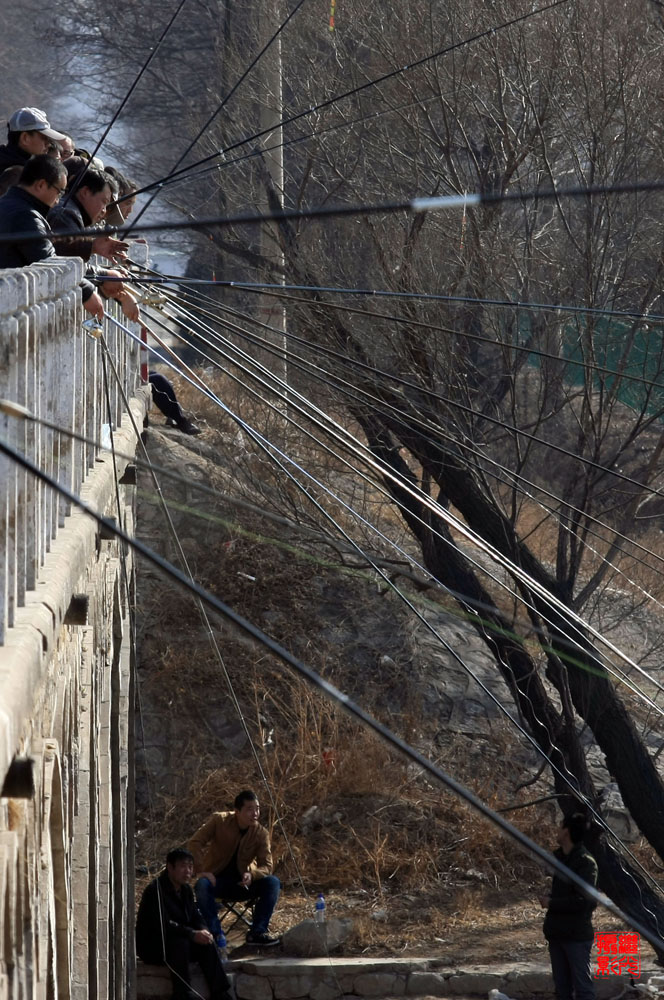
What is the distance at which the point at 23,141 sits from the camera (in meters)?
5.75

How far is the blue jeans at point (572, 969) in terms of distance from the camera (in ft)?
28.5

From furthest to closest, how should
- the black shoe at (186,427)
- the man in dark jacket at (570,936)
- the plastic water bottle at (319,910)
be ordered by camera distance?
the black shoe at (186,427) < the plastic water bottle at (319,910) < the man in dark jacket at (570,936)

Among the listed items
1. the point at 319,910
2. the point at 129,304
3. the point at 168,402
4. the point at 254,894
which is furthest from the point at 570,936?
the point at 168,402

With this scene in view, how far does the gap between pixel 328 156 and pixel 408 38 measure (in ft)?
3.88

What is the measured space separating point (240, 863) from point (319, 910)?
2.52 feet

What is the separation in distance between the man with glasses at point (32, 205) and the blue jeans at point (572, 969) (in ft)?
19.9

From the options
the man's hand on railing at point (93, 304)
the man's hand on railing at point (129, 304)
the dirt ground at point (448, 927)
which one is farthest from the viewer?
the dirt ground at point (448, 927)

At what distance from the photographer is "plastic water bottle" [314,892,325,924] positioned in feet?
34.0

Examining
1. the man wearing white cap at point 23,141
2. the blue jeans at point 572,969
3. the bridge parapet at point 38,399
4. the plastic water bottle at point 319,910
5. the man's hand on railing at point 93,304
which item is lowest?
the plastic water bottle at point 319,910

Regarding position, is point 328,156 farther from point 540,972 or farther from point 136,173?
point 136,173

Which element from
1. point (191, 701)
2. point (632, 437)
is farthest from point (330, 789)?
point (632, 437)

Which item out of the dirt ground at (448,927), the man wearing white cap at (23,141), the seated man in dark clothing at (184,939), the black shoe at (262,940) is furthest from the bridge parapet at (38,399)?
the dirt ground at (448,927)

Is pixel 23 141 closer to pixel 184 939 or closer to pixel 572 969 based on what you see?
pixel 184 939

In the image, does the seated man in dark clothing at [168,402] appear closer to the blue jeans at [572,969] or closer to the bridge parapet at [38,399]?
the blue jeans at [572,969]
